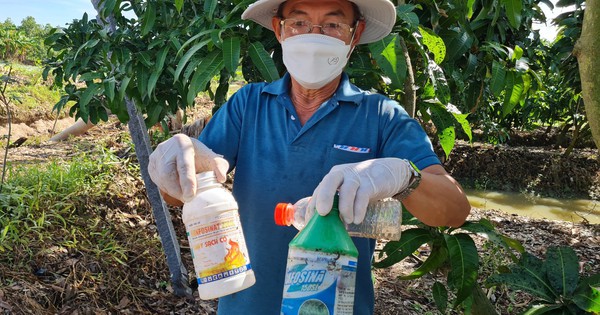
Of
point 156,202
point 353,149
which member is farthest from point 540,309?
point 156,202

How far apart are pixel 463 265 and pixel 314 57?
1.05m

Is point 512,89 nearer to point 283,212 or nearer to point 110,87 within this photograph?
point 283,212

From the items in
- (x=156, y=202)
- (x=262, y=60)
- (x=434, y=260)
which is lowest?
(x=434, y=260)

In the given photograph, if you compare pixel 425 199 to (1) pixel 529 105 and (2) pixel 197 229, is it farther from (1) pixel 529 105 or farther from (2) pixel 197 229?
(1) pixel 529 105

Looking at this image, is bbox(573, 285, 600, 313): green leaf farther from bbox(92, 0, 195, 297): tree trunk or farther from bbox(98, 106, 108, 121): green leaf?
bbox(98, 106, 108, 121): green leaf

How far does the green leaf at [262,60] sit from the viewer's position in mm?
1824

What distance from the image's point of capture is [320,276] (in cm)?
97

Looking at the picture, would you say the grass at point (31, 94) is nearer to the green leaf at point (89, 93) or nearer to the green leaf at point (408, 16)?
the green leaf at point (89, 93)

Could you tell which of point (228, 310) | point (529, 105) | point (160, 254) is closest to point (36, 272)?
point (160, 254)

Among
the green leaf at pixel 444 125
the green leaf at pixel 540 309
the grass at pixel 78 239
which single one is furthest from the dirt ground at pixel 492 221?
the green leaf at pixel 444 125

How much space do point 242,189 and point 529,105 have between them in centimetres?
870

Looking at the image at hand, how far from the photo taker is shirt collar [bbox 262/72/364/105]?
58.6 inches

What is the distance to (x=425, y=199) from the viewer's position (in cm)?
126

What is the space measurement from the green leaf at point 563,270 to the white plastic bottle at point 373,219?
1215 millimetres
